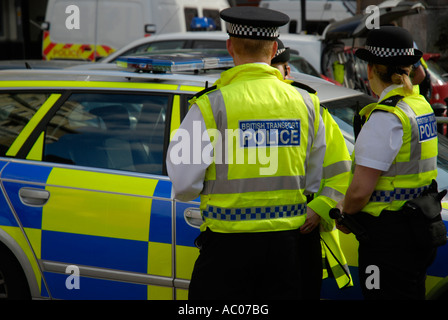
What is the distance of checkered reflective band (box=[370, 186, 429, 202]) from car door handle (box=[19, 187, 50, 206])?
1.54 metres

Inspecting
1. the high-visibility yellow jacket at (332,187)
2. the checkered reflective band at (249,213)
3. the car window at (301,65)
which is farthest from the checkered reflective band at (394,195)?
the car window at (301,65)

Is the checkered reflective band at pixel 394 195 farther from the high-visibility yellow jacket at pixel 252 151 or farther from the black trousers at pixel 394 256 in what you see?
the high-visibility yellow jacket at pixel 252 151

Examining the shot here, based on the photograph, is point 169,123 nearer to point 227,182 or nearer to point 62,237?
point 62,237

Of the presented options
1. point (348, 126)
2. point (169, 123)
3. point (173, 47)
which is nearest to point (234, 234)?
point (169, 123)

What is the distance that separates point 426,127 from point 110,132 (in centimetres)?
154

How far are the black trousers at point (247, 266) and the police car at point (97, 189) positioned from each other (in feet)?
2.11

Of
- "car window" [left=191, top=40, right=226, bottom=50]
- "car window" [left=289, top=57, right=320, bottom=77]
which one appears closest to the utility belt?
"car window" [left=289, top=57, right=320, bottom=77]

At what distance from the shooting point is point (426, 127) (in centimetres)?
268

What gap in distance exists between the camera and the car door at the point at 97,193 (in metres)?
3.14

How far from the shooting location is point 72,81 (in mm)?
3490

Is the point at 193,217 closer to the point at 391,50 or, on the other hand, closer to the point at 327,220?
the point at 327,220

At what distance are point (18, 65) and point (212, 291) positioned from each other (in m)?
5.01

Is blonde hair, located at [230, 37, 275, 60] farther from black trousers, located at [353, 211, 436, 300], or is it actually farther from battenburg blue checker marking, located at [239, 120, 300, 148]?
black trousers, located at [353, 211, 436, 300]

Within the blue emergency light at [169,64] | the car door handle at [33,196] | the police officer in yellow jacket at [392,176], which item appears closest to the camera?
the police officer in yellow jacket at [392,176]
